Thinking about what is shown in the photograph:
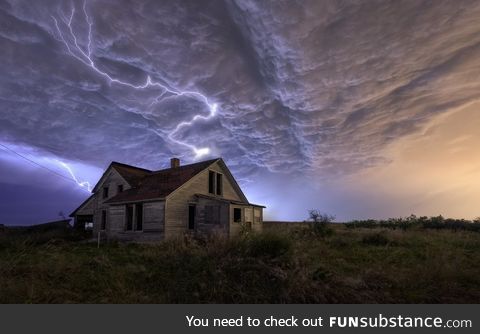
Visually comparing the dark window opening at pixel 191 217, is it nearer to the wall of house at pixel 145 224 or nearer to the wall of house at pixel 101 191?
the wall of house at pixel 145 224

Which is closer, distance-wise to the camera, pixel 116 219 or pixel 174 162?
pixel 116 219

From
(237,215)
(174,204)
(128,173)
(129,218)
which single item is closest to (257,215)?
(237,215)

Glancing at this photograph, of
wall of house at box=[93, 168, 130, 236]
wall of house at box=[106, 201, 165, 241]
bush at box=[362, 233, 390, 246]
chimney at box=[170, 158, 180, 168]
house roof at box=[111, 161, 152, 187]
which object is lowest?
bush at box=[362, 233, 390, 246]

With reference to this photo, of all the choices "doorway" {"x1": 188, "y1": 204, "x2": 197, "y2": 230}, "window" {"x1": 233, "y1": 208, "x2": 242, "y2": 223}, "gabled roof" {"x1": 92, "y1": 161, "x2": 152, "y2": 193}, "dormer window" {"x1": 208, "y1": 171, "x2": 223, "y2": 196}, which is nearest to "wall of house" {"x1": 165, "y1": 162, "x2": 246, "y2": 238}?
"dormer window" {"x1": 208, "y1": 171, "x2": 223, "y2": 196}

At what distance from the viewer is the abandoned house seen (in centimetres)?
2319

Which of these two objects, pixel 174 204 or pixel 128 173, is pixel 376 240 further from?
pixel 128 173

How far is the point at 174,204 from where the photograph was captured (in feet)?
77.2

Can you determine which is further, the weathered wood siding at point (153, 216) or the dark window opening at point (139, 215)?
the dark window opening at point (139, 215)

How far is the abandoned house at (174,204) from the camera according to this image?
2319 centimetres

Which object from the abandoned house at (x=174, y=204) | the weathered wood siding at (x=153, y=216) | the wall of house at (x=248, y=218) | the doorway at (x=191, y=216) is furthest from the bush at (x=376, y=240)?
the weathered wood siding at (x=153, y=216)

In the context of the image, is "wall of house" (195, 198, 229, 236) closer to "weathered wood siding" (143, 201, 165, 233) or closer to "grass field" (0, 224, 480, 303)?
"weathered wood siding" (143, 201, 165, 233)

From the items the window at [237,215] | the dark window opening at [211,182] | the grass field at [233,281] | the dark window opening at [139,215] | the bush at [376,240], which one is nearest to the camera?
the grass field at [233,281]

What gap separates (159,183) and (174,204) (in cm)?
379
